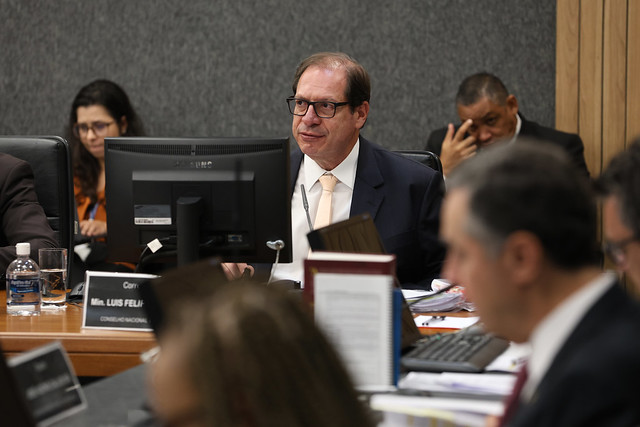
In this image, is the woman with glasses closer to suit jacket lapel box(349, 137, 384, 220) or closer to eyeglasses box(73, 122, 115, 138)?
eyeglasses box(73, 122, 115, 138)

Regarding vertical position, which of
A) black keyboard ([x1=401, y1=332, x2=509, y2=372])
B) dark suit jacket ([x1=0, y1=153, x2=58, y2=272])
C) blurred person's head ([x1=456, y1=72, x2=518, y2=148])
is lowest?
black keyboard ([x1=401, y1=332, x2=509, y2=372])

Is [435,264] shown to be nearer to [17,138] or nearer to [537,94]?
[17,138]

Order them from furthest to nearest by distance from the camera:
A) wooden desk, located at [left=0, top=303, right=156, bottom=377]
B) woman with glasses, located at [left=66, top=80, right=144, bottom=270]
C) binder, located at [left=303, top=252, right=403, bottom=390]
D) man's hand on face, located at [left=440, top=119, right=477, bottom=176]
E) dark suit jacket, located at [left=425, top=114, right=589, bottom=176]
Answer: woman with glasses, located at [left=66, top=80, right=144, bottom=270], man's hand on face, located at [left=440, top=119, right=477, bottom=176], dark suit jacket, located at [left=425, top=114, right=589, bottom=176], wooden desk, located at [left=0, top=303, right=156, bottom=377], binder, located at [left=303, top=252, right=403, bottom=390]

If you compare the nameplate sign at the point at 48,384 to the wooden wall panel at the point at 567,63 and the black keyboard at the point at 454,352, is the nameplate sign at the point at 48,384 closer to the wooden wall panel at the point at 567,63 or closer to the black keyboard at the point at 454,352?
the black keyboard at the point at 454,352

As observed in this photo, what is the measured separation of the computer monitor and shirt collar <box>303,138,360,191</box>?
20.9 inches

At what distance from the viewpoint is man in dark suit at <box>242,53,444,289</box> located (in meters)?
2.52

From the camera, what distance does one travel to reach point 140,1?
4.33 metres

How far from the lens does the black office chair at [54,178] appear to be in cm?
263

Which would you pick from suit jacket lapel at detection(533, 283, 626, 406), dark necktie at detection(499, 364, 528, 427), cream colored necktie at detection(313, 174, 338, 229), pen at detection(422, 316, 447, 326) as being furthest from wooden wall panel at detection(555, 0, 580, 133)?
suit jacket lapel at detection(533, 283, 626, 406)

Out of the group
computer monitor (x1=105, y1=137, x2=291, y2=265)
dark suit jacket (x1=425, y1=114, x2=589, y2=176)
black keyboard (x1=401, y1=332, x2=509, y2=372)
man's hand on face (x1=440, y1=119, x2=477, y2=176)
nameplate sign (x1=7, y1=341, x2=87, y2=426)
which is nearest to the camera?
nameplate sign (x1=7, y1=341, x2=87, y2=426)

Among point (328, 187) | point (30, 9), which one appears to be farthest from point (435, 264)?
point (30, 9)

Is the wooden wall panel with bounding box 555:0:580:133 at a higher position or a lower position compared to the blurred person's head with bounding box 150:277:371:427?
higher

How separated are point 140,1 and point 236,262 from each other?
8.54ft

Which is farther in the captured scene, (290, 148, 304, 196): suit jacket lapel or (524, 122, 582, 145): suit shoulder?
(524, 122, 582, 145): suit shoulder
